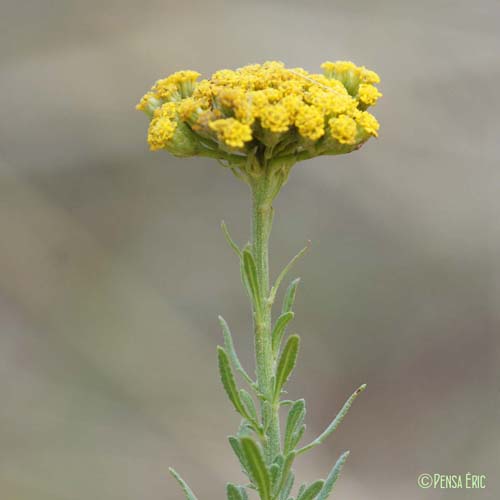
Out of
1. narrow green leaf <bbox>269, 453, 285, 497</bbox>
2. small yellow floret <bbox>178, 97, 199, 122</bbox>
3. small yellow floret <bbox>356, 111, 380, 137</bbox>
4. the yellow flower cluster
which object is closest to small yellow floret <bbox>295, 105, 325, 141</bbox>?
the yellow flower cluster

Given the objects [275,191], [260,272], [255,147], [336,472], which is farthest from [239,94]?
[336,472]

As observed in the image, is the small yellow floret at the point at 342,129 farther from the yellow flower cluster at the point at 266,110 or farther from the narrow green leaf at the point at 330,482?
the narrow green leaf at the point at 330,482

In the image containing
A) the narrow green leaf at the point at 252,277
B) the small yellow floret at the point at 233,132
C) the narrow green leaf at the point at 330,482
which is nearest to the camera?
the small yellow floret at the point at 233,132

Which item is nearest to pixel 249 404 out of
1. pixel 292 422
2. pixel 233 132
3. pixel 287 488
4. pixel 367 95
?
pixel 292 422

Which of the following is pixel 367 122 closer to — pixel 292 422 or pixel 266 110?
pixel 266 110

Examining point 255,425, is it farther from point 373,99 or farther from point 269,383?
point 373,99

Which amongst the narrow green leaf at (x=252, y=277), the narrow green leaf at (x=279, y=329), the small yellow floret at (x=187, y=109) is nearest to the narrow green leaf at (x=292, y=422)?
the narrow green leaf at (x=279, y=329)

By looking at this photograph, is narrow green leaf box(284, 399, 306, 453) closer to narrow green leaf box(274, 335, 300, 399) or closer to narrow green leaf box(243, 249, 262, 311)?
narrow green leaf box(274, 335, 300, 399)
